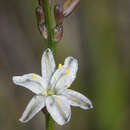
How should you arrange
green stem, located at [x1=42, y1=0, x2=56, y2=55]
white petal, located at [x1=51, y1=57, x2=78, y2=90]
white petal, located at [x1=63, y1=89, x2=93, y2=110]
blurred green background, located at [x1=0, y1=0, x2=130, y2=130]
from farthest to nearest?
blurred green background, located at [x1=0, y1=0, x2=130, y2=130], white petal, located at [x1=51, y1=57, x2=78, y2=90], white petal, located at [x1=63, y1=89, x2=93, y2=110], green stem, located at [x1=42, y1=0, x2=56, y2=55]

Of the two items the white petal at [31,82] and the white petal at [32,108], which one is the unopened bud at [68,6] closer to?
the white petal at [31,82]

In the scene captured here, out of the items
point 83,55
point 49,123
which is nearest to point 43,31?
point 49,123

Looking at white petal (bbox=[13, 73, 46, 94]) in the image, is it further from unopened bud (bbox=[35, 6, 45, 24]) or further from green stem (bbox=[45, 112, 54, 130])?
unopened bud (bbox=[35, 6, 45, 24])

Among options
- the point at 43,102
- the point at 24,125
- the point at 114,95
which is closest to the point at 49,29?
the point at 43,102

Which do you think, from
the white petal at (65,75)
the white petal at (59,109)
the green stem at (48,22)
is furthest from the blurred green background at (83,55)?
the green stem at (48,22)

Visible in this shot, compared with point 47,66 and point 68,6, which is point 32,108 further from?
point 68,6

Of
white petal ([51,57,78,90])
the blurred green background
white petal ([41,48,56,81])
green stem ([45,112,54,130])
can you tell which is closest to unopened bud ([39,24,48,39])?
white petal ([41,48,56,81])

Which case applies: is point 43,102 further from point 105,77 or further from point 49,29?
point 105,77

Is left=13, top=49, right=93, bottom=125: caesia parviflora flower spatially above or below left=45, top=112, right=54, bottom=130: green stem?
above
